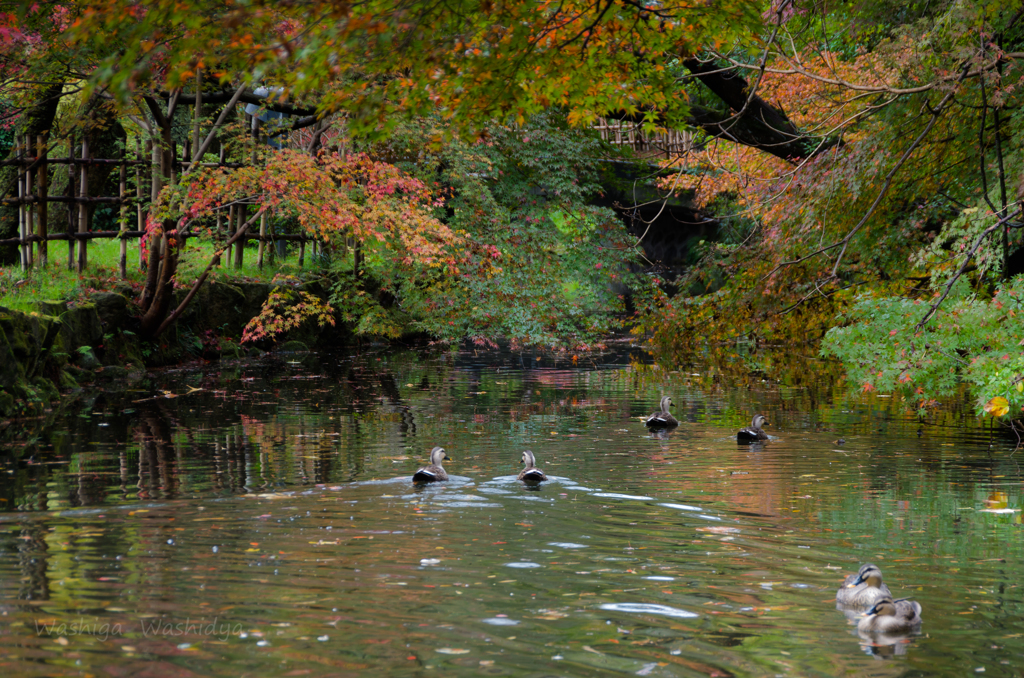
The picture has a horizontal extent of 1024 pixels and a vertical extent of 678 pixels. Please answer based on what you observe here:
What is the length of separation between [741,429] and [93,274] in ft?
51.7

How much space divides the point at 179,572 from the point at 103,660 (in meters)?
1.66

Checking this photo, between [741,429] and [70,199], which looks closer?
[741,429]

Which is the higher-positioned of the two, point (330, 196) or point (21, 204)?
point (21, 204)

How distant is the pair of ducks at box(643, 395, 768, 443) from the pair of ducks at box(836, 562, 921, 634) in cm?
650

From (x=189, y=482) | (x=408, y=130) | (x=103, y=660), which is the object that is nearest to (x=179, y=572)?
(x=103, y=660)

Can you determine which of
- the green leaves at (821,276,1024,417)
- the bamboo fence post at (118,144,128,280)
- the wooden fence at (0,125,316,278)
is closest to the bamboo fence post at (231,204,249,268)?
the wooden fence at (0,125,316,278)

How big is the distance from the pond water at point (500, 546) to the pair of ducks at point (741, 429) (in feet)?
0.95

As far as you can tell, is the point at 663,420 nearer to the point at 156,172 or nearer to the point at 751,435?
the point at 751,435

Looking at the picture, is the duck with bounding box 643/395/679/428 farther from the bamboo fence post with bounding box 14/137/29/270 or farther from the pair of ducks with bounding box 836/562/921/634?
the bamboo fence post with bounding box 14/137/29/270

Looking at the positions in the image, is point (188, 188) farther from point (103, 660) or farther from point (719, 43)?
point (103, 660)

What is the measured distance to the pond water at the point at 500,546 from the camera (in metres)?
5.52

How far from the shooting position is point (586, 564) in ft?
23.8

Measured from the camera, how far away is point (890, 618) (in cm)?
A: 582

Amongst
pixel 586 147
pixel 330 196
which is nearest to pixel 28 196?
pixel 330 196
